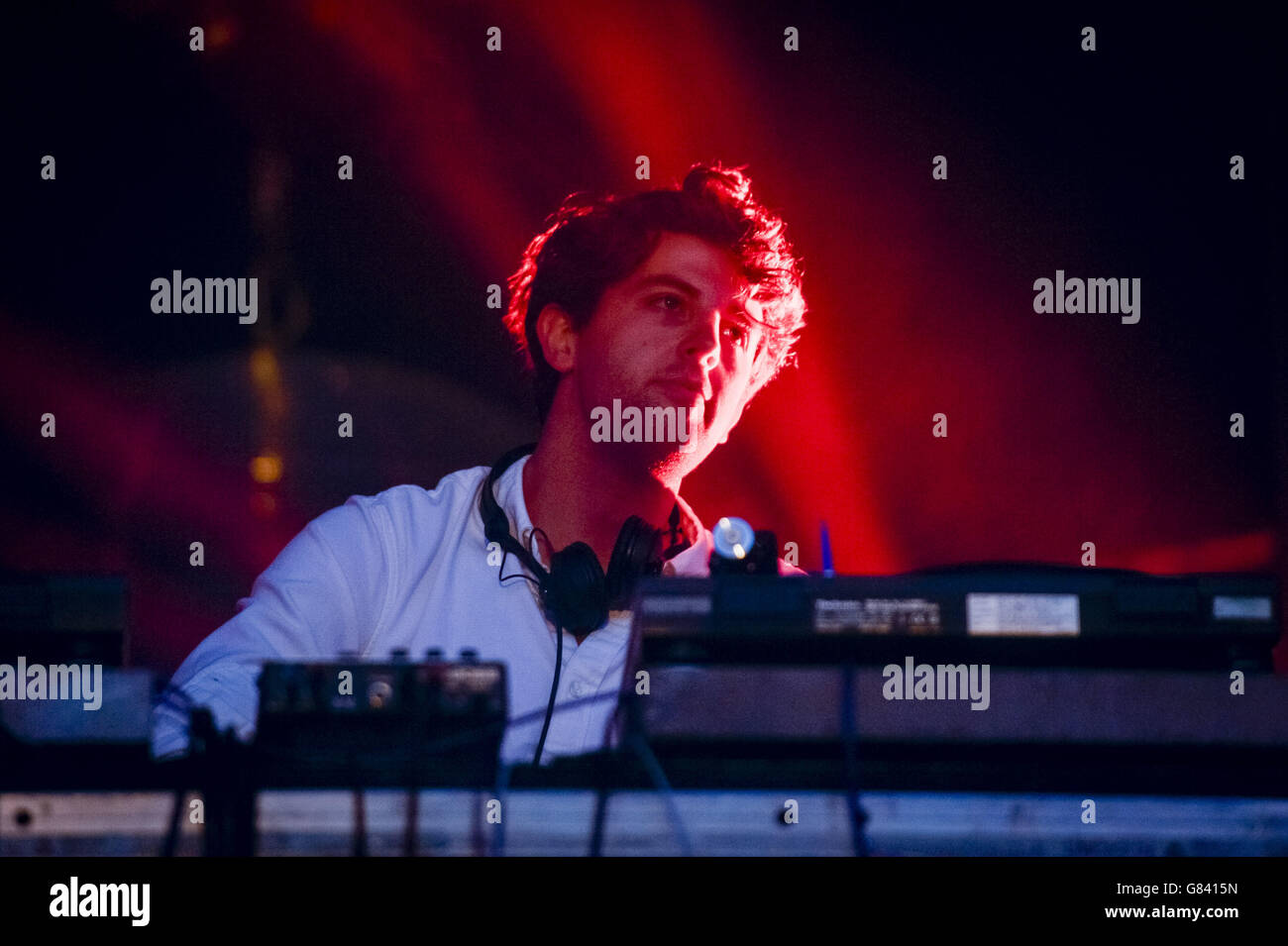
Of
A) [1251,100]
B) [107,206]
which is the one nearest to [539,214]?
[107,206]

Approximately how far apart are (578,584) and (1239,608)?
0.89m

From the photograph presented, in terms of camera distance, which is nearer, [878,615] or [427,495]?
[878,615]

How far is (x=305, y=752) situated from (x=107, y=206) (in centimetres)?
158

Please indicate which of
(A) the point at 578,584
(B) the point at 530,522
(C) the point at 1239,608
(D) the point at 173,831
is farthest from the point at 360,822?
(B) the point at 530,522

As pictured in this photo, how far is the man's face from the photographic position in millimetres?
2352

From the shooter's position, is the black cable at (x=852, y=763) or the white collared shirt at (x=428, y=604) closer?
the black cable at (x=852, y=763)

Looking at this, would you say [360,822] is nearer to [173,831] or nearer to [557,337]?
[173,831]

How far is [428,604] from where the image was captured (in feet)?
7.35

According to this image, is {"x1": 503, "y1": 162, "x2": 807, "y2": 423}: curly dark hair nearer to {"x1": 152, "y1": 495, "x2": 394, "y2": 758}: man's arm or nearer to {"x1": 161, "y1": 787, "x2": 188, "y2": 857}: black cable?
{"x1": 152, "y1": 495, "x2": 394, "y2": 758}: man's arm

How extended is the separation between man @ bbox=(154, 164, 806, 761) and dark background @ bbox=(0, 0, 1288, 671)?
0.07m

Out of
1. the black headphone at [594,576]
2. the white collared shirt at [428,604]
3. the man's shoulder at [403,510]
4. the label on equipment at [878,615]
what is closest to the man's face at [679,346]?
the white collared shirt at [428,604]

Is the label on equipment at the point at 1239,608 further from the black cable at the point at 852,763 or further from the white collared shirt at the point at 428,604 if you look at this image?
the white collared shirt at the point at 428,604

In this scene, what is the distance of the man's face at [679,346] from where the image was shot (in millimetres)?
2352

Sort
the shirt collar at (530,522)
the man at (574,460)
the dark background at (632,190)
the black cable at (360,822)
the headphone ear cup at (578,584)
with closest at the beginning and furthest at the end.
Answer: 1. the black cable at (360,822)
2. the headphone ear cup at (578,584)
3. the man at (574,460)
4. the shirt collar at (530,522)
5. the dark background at (632,190)
